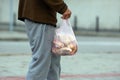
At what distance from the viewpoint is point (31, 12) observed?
15.9 feet

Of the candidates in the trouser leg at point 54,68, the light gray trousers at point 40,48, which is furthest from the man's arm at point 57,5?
the trouser leg at point 54,68

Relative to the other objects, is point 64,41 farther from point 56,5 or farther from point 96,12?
Answer: point 96,12

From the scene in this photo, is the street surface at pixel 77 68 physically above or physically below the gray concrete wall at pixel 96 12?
below

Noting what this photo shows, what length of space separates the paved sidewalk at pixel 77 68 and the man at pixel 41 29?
2.57 metres

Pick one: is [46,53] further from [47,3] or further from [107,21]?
[107,21]

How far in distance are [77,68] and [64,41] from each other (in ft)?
13.6

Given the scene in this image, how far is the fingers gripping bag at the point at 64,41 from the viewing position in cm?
495

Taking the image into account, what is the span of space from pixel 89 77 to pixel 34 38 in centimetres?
317

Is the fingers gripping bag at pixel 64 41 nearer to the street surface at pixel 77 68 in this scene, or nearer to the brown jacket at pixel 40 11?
the brown jacket at pixel 40 11

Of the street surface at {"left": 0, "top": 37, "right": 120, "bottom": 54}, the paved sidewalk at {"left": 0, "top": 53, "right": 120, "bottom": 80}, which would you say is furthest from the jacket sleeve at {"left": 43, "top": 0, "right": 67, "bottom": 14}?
the street surface at {"left": 0, "top": 37, "right": 120, "bottom": 54}

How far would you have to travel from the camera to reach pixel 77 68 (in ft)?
29.8

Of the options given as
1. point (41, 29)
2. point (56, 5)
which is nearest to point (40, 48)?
point (41, 29)

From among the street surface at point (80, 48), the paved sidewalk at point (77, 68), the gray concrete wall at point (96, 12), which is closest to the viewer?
the paved sidewalk at point (77, 68)

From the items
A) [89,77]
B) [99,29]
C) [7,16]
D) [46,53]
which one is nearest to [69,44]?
[46,53]
